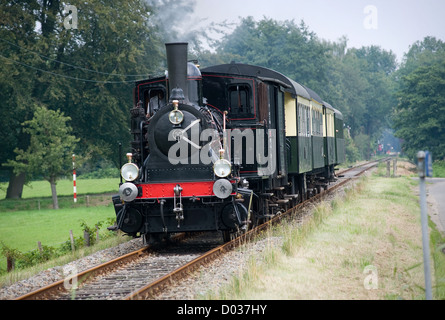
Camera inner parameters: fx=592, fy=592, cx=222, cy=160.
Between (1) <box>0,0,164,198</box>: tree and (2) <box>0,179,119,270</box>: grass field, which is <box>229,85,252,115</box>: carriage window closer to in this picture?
(2) <box>0,179,119,270</box>: grass field

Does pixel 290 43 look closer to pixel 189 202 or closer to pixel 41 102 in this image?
pixel 41 102

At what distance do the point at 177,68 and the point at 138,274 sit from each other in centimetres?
392

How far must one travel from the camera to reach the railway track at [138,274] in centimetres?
789

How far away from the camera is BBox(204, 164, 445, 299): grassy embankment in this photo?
7422 mm

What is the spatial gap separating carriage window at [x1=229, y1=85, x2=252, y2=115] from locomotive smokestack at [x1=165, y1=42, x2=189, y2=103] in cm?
157

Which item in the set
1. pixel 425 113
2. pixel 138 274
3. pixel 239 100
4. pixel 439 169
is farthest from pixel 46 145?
pixel 425 113

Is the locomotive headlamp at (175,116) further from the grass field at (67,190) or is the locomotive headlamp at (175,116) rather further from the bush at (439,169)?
the bush at (439,169)

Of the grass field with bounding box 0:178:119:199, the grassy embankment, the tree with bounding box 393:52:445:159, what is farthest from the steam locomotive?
the tree with bounding box 393:52:445:159

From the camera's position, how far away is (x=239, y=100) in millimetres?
12445

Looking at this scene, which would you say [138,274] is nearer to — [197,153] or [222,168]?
[222,168]

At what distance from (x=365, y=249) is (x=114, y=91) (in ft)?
87.7

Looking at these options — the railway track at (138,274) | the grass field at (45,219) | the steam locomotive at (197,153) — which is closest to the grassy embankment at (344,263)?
the railway track at (138,274)
